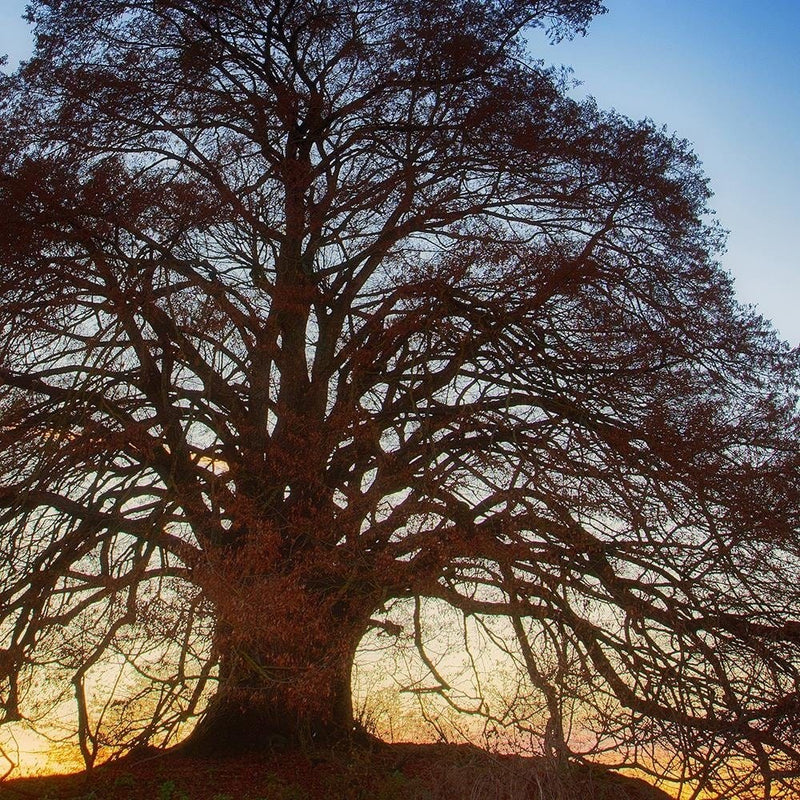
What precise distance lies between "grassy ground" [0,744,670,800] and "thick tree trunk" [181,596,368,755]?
0.81 ft

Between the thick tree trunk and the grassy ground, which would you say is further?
the thick tree trunk

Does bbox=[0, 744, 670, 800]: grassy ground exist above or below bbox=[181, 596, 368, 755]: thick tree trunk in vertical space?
below

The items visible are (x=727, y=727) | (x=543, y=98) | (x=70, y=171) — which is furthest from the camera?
(x=543, y=98)

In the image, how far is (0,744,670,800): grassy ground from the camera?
22.6 ft

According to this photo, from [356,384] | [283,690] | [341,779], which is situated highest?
[356,384]

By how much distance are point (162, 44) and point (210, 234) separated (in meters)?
2.49

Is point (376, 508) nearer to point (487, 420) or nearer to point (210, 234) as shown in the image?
point (487, 420)

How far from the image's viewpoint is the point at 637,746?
23.2 ft

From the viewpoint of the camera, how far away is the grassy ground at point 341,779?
6875 mm

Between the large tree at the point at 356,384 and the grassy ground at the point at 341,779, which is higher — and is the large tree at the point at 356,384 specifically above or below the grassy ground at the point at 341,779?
above

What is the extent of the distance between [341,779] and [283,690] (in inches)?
60.1

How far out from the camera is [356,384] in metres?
8.55

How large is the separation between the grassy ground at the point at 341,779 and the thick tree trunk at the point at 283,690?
0.25m

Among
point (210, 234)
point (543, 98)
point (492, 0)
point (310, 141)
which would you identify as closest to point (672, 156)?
point (543, 98)
